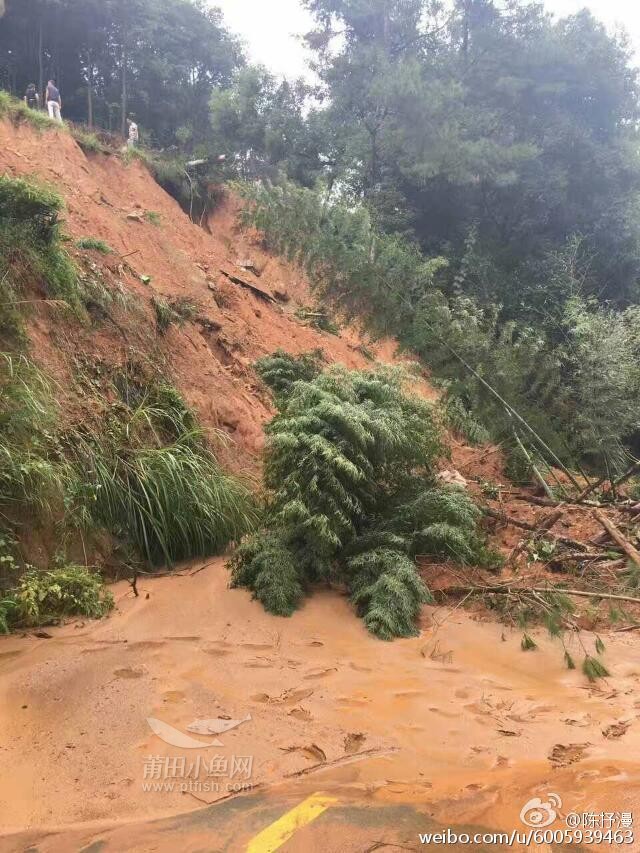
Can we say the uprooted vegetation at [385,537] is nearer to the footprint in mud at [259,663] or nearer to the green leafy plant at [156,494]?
the green leafy plant at [156,494]

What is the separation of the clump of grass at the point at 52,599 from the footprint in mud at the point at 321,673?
4.90ft

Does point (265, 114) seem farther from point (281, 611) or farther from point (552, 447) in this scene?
point (281, 611)

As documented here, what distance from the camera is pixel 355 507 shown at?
187 inches

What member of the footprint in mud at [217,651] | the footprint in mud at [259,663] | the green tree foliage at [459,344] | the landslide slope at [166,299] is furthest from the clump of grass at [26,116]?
the footprint in mud at [259,663]

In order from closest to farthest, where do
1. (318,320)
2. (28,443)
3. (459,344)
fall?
(28,443), (459,344), (318,320)

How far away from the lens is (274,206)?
8.44m

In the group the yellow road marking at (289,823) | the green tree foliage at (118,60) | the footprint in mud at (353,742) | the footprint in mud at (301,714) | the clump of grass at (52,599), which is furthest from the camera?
the green tree foliage at (118,60)

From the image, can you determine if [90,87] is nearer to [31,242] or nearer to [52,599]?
[31,242]

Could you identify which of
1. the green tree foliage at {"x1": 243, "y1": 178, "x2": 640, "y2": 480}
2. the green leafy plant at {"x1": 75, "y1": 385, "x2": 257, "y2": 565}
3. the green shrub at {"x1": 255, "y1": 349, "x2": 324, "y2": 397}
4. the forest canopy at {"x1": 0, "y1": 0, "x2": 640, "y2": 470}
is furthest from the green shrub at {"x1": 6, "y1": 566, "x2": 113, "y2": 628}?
the forest canopy at {"x1": 0, "y1": 0, "x2": 640, "y2": 470}

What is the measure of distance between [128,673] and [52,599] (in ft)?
3.27

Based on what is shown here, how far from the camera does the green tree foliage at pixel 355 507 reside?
4391 mm

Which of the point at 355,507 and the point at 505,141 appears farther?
the point at 505,141

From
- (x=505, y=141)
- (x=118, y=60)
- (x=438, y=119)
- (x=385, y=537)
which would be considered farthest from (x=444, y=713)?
(x=118, y=60)

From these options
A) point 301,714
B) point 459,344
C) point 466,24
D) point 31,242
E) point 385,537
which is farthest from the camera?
point 466,24
